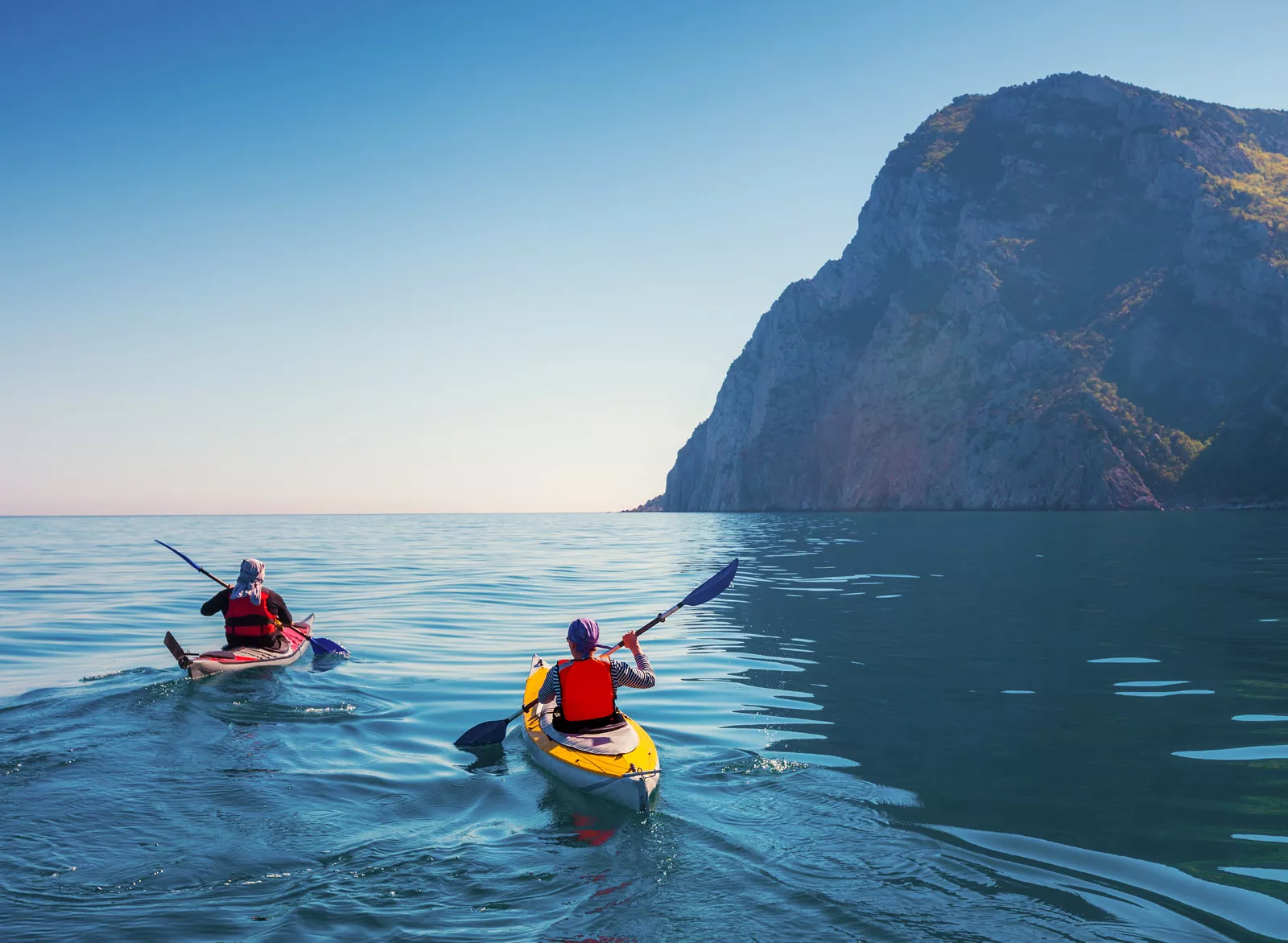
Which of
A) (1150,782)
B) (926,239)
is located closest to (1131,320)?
(926,239)

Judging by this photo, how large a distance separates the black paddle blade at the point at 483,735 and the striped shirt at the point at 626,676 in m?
0.81

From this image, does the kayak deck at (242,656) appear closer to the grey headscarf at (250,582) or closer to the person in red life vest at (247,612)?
the person in red life vest at (247,612)

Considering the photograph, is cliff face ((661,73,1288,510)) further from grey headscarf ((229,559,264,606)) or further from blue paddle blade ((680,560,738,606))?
grey headscarf ((229,559,264,606))

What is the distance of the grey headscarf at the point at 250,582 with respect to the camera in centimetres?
1470

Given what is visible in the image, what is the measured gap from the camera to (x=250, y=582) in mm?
14859

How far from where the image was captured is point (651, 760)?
859cm

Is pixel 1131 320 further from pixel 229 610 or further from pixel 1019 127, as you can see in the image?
pixel 229 610

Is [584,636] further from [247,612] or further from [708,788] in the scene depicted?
[247,612]

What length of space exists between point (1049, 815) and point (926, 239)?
166123mm

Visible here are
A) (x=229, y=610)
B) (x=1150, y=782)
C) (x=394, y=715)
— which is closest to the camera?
(x=1150, y=782)

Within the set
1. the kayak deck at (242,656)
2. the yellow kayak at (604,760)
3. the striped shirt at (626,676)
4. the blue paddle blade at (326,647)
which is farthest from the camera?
the blue paddle blade at (326,647)

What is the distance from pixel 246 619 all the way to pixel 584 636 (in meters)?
8.79

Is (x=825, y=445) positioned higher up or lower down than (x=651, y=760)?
higher up

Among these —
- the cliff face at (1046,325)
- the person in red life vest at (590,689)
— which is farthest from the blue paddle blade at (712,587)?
the cliff face at (1046,325)
